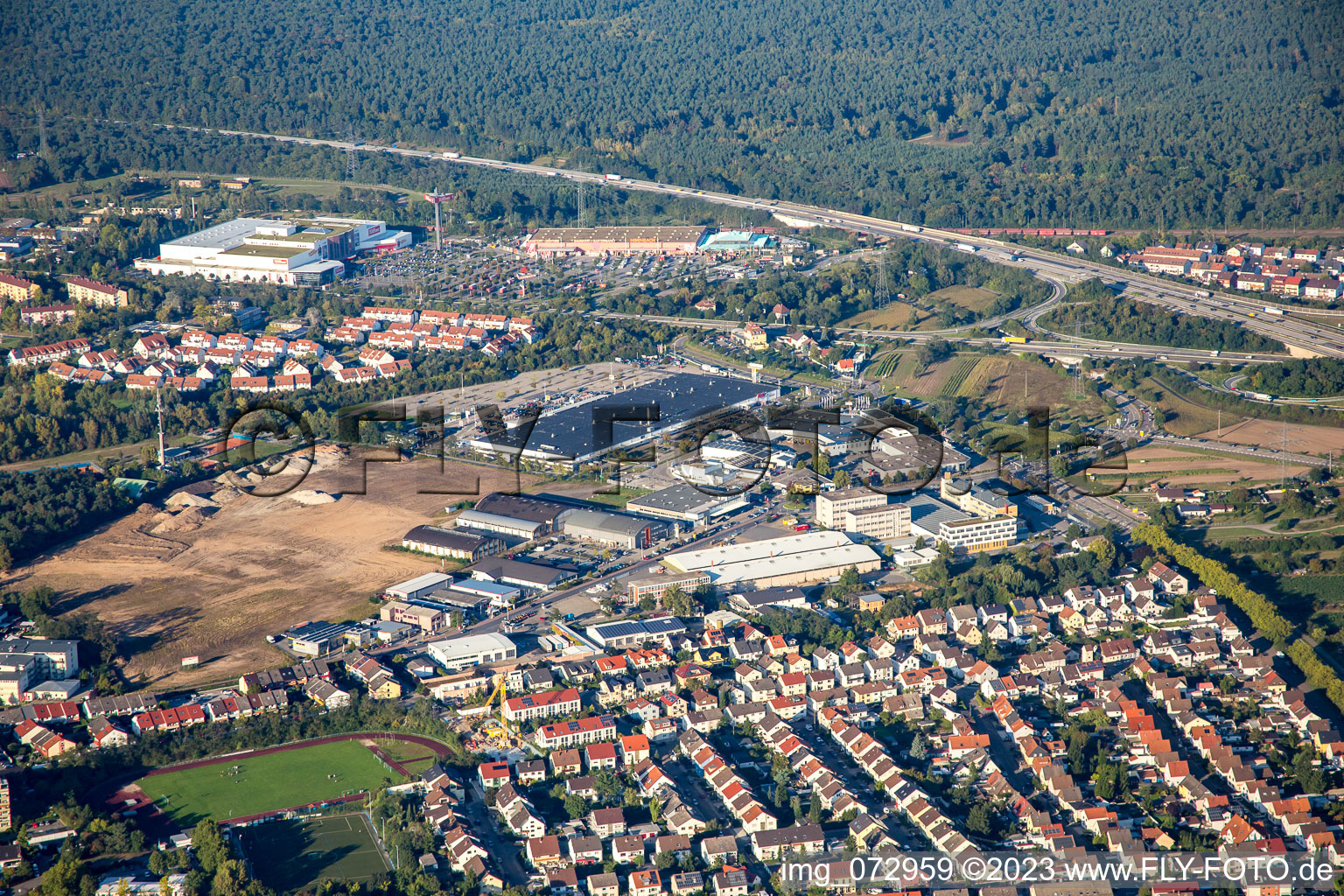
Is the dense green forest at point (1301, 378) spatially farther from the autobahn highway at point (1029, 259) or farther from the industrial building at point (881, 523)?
the industrial building at point (881, 523)

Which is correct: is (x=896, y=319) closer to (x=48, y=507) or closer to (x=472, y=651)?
(x=472, y=651)

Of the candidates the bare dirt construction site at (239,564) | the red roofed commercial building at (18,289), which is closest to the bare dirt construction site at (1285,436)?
the bare dirt construction site at (239,564)

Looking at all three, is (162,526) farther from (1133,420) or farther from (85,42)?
(85,42)

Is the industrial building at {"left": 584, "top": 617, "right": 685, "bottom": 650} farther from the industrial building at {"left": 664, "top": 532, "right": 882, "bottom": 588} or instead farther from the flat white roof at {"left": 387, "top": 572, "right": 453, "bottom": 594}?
the flat white roof at {"left": 387, "top": 572, "right": 453, "bottom": 594}

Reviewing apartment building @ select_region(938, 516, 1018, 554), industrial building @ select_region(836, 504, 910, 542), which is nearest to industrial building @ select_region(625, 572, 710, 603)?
industrial building @ select_region(836, 504, 910, 542)

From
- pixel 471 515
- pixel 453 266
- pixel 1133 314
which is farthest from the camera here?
pixel 453 266

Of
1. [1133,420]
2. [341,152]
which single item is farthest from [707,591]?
[341,152]
